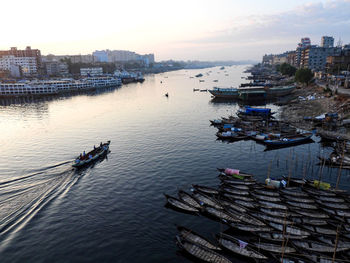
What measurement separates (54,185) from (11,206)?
734 centimetres

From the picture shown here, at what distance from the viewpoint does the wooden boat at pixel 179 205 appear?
113 feet

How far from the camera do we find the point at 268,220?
3105 centimetres

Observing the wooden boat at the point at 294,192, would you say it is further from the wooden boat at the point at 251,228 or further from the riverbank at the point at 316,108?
the riverbank at the point at 316,108

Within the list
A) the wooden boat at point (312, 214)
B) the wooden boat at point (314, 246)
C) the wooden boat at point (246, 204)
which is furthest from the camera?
the wooden boat at point (246, 204)

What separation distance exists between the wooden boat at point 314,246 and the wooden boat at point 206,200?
10.4 meters

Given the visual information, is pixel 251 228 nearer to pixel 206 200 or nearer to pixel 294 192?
pixel 206 200

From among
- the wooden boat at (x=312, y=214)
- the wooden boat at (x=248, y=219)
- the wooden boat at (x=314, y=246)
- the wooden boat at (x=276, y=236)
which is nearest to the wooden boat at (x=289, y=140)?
the wooden boat at (x=312, y=214)

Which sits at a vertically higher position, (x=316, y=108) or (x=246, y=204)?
(x=316, y=108)

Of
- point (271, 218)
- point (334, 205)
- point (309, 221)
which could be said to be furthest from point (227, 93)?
point (309, 221)

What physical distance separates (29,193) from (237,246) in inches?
1274

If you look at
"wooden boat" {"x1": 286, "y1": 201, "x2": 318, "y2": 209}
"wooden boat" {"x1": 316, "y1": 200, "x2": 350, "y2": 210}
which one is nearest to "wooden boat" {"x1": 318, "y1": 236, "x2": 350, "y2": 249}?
"wooden boat" {"x1": 286, "y1": 201, "x2": 318, "y2": 209}

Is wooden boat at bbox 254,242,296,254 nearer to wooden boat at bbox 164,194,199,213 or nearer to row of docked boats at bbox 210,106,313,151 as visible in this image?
wooden boat at bbox 164,194,199,213

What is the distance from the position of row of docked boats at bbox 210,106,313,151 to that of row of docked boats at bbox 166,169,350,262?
21.2m

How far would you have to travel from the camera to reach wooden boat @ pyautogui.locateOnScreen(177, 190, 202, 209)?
116 ft
